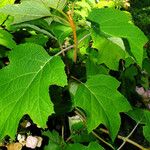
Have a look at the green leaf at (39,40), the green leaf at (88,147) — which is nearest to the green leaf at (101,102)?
the green leaf at (88,147)

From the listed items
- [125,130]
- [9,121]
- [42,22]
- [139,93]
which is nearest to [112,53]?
[42,22]

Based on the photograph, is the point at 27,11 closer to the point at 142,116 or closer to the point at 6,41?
the point at 6,41

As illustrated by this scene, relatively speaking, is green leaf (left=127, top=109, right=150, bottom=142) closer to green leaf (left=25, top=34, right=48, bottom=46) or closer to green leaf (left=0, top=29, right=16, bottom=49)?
green leaf (left=25, top=34, right=48, bottom=46)

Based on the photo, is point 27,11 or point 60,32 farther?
point 60,32

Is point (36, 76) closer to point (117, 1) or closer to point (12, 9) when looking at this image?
point (12, 9)

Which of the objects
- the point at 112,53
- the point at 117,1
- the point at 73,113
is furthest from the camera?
the point at 117,1

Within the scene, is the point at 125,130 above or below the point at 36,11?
below

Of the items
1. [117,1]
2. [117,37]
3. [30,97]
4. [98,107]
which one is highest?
[117,37]

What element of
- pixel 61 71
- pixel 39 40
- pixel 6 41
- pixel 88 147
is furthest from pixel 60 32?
pixel 88 147
